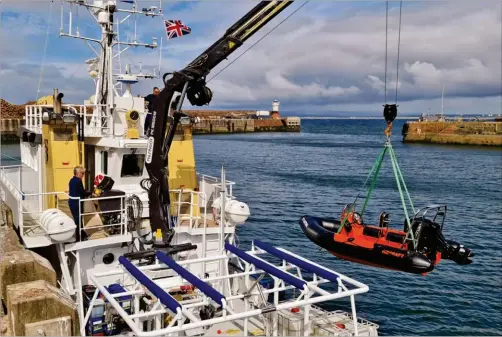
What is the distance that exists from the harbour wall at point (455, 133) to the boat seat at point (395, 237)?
8103 cm

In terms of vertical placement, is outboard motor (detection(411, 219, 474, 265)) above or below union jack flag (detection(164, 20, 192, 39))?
below

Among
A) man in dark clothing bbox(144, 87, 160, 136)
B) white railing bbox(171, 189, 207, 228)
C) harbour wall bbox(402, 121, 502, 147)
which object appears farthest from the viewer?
harbour wall bbox(402, 121, 502, 147)

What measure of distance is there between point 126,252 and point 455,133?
9186cm

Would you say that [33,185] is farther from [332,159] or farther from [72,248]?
[332,159]

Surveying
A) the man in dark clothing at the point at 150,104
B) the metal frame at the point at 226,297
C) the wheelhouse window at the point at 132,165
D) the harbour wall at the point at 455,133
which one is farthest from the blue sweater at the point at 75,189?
the harbour wall at the point at 455,133

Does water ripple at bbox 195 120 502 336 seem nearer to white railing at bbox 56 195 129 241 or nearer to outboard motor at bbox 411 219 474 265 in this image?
outboard motor at bbox 411 219 474 265

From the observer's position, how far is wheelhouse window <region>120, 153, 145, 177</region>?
12.6 metres

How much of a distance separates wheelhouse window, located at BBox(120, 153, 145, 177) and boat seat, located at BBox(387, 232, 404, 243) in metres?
7.42

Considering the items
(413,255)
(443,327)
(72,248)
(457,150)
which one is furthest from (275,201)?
(457,150)

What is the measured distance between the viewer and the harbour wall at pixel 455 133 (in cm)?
8669

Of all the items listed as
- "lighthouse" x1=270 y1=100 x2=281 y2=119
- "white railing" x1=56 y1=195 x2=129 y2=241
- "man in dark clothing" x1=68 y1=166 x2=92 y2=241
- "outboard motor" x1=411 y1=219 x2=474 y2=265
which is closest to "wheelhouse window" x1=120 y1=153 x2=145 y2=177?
"white railing" x1=56 y1=195 x2=129 y2=241

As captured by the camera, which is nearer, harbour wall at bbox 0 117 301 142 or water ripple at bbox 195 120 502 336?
water ripple at bbox 195 120 502 336

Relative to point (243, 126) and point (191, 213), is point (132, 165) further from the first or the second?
point (243, 126)

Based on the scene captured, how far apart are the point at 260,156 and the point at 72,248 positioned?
58.9 meters
